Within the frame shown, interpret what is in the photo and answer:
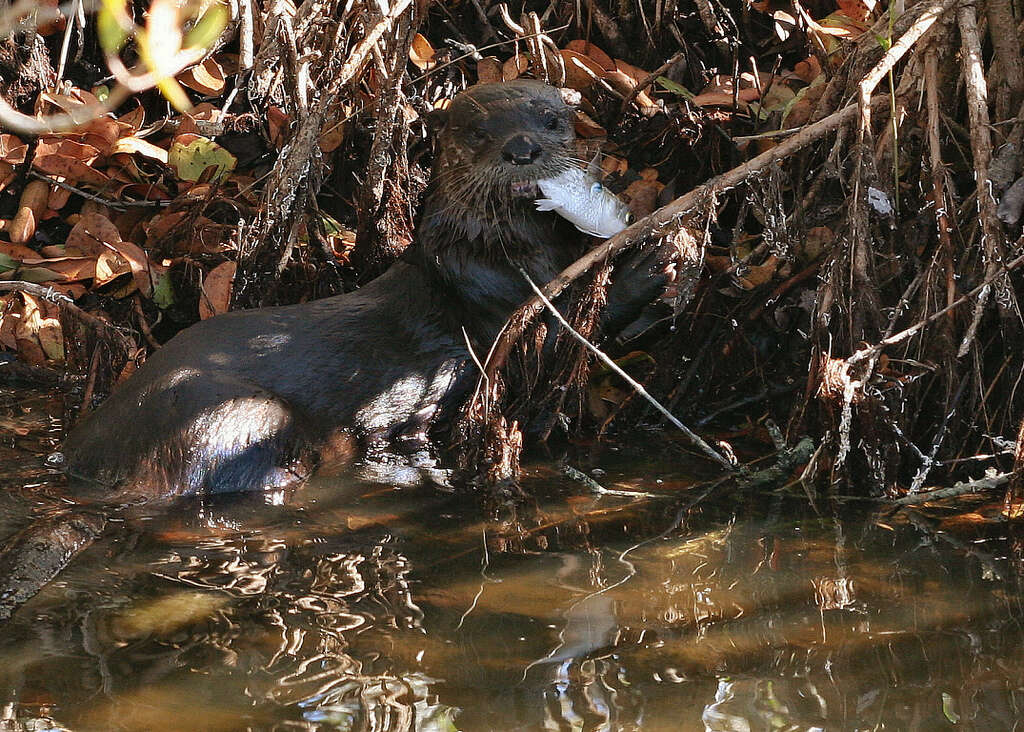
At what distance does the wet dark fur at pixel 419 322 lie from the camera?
302 centimetres

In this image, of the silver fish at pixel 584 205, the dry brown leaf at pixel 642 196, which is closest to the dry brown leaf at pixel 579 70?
the dry brown leaf at pixel 642 196

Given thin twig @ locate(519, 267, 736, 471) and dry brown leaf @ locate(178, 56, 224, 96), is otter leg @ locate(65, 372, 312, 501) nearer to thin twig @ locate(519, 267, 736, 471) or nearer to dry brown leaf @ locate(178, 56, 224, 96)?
thin twig @ locate(519, 267, 736, 471)

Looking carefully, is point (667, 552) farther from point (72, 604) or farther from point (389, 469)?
point (72, 604)

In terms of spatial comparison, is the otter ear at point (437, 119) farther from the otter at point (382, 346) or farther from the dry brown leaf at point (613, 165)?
the dry brown leaf at point (613, 165)

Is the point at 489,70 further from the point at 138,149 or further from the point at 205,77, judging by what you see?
the point at 138,149

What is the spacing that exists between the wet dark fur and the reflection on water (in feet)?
1.06

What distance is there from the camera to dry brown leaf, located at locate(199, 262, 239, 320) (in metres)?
3.83

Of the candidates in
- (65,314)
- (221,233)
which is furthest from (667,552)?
(221,233)

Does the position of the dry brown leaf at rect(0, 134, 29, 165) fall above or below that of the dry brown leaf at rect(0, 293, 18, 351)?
above

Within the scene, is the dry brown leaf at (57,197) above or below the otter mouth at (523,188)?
above

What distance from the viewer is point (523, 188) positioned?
10.4 ft

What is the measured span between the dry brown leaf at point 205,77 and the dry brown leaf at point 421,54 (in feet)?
2.23

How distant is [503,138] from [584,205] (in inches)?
12.4

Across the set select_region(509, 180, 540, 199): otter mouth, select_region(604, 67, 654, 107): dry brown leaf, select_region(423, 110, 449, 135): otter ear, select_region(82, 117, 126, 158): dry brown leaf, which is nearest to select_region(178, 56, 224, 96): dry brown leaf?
select_region(82, 117, 126, 158): dry brown leaf
